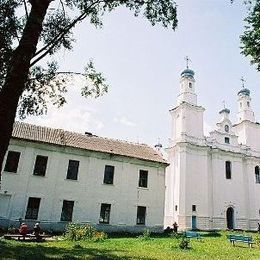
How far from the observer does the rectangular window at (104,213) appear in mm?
25500

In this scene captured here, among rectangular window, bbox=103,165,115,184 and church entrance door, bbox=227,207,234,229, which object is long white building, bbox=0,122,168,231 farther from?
church entrance door, bbox=227,207,234,229

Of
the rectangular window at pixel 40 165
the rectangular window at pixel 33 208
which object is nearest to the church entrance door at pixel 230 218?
the rectangular window at pixel 40 165

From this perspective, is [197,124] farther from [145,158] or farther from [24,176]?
[24,176]

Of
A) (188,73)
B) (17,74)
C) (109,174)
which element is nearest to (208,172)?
(188,73)

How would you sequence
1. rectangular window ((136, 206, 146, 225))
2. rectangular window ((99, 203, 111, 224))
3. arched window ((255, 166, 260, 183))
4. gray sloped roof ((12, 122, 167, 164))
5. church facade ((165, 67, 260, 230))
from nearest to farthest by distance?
gray sloped roof ((12, 122, 167, 164)) → rectangular window ((99, 203, 111, 224)) → rectangular window ((136, 206, 146, 225)) → church facade ((165, 67, 260, 230)) → arched window ((255, 166, 260, 183))

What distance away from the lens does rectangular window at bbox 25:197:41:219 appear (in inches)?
910

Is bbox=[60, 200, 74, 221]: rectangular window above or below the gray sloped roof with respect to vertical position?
below

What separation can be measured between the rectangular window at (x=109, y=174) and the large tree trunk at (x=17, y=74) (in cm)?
1817

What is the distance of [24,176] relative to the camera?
23.5 metres

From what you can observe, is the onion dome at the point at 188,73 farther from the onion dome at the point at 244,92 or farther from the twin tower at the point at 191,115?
the onion dome at the point at 244,92

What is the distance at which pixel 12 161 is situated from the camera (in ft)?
76.8

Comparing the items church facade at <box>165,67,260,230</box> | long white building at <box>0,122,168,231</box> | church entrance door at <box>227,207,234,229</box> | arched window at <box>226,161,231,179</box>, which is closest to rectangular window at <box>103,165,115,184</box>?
long white building at <box>0,122,168,231</box>

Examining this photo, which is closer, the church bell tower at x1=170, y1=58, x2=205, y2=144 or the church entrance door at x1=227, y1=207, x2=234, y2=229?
the church entrance door at x1=227, y1=207, x2=234, y2=229

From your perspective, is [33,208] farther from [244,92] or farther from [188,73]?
[244,92]
